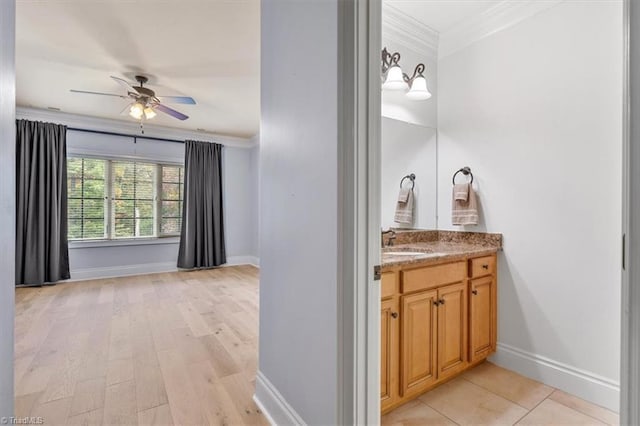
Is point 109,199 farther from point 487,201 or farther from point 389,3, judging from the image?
point 487,201

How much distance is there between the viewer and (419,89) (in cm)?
249

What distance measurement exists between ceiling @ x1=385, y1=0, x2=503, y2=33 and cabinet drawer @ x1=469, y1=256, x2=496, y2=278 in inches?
72.1

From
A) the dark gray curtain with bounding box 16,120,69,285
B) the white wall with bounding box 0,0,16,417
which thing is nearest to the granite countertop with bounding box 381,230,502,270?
the white wall with bounding box 0,0,16,417

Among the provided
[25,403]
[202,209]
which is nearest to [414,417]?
[25,403]

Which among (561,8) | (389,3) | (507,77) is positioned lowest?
(507,77)

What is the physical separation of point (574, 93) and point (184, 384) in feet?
10.1

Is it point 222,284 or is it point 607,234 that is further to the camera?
point 222,284

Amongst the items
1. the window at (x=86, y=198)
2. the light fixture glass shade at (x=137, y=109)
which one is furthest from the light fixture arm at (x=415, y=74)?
the window at (x=86, y=198)

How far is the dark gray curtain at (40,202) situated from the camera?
4.30m

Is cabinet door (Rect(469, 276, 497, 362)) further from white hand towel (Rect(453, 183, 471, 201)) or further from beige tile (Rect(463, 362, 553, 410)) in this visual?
white hand towel (Rect(453, 183, 471, 201))

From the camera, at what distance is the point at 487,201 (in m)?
2.41

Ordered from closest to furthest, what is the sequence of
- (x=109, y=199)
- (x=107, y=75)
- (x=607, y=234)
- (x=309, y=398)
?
(x=309, y=398) → (x=607, y=234) → (x=107, y=75) → (x=109, y=199)

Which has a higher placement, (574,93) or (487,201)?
(574,93)

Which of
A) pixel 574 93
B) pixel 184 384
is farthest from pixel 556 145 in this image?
pixel 184 384
